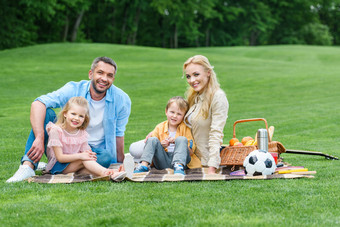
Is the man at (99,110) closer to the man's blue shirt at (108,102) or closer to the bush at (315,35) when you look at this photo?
the man's blue shirt at (108,102)

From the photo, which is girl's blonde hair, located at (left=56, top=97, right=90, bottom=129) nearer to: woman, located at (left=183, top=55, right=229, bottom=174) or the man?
the man

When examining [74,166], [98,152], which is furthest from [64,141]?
[98,152]

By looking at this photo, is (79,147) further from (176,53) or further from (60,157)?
(176,53)

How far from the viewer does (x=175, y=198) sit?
12.4 feet

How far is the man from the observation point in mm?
4996

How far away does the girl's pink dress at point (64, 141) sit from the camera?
15.9 feet

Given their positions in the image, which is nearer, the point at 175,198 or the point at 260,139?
the point at 175,198

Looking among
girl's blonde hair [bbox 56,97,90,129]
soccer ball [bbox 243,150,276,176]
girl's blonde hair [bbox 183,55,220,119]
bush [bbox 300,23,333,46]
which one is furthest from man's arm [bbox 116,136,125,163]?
bush [bbox 300,23,333,46]

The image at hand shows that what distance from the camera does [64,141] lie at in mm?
4934

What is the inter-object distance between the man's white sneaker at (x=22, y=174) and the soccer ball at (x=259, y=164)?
2366 millimetres

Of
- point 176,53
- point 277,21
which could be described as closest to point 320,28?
point 277,21

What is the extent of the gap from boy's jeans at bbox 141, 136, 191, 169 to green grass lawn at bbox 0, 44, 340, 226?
73 cm

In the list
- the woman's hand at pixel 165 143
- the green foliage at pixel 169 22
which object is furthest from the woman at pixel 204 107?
the green foliage at pixel 169 22

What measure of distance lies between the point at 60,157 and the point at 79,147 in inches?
10.0
